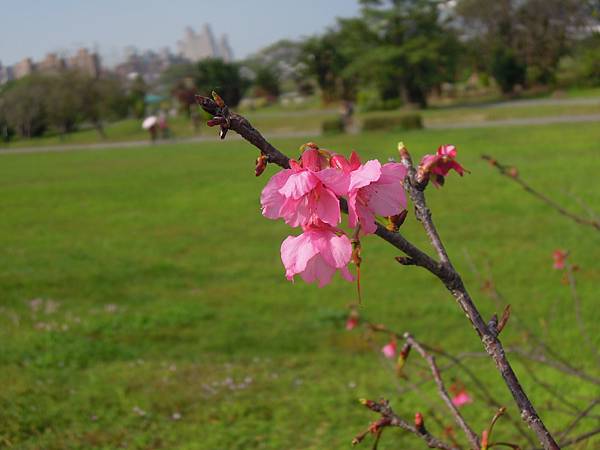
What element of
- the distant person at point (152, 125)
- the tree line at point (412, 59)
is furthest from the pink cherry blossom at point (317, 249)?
the tree line at point (412, 59)

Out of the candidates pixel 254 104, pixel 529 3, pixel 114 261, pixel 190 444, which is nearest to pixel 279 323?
pixel 190 444

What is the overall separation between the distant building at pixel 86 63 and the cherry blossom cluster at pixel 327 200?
1196 inches

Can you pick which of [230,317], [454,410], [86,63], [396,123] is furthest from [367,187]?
[86,63]

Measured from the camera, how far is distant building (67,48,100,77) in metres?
29.9

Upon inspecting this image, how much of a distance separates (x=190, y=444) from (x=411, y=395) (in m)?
1.21

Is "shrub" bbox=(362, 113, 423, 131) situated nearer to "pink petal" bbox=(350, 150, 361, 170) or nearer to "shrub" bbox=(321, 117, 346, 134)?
"shrub" bbox=(321, 117, 346, 134)

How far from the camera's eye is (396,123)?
2105 cm

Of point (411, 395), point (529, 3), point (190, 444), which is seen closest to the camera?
point (190, 444)

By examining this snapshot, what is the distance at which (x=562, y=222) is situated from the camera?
24.6 ft

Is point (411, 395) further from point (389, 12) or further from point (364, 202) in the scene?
point (389, 12)

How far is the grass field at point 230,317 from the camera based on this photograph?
3.02 metres

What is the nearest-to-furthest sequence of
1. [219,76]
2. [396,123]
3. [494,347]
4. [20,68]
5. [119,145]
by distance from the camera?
[494,347] → [20,68] → [396,123] → [119,145] → [219,76]

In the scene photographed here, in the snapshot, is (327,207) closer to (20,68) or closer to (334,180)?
(334,180)

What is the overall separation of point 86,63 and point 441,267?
109 ft
